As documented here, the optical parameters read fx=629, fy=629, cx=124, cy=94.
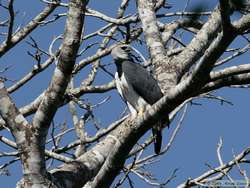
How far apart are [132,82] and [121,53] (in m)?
0.56

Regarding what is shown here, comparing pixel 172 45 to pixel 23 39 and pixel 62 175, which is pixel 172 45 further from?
pixel 62 175

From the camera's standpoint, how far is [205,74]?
3.77m

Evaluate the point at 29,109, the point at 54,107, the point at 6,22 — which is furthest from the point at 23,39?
the point at 54,107

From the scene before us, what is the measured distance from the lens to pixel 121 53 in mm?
7117

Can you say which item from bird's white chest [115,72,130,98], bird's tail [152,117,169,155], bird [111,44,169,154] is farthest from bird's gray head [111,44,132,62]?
bird's tail [152,117,169,155]

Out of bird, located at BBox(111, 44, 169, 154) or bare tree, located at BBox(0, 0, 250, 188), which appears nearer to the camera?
bare tree, located at BBox(0, 0, 250, 188)

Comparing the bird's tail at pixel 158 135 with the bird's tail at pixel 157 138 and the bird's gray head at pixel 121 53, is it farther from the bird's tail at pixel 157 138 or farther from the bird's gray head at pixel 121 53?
the bird's gray head at pixel 121 53

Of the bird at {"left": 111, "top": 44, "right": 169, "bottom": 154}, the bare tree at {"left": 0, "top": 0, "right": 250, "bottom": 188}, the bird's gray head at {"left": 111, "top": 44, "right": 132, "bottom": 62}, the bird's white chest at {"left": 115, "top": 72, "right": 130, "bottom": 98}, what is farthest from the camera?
the bird's gray head at {"left": 111, "top": 44, "right": 132, "bottom": 62}

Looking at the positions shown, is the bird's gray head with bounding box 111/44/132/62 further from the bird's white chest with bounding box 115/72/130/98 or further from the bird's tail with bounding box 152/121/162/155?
the bird's tail with bounding box 152/121/162/155

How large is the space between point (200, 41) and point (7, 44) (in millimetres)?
2181

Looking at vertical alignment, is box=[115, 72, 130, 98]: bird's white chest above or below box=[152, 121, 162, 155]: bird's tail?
above

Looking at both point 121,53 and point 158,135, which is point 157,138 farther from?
point 121,53

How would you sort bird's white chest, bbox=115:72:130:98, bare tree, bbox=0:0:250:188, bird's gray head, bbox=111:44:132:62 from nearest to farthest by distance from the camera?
bare tree, bbox=0:0:250:188 → bird's white chest, bbox=115:72:130:98 → bird's gray head, bbox=111:44:132:62

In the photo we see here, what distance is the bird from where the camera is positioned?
6.43 m
